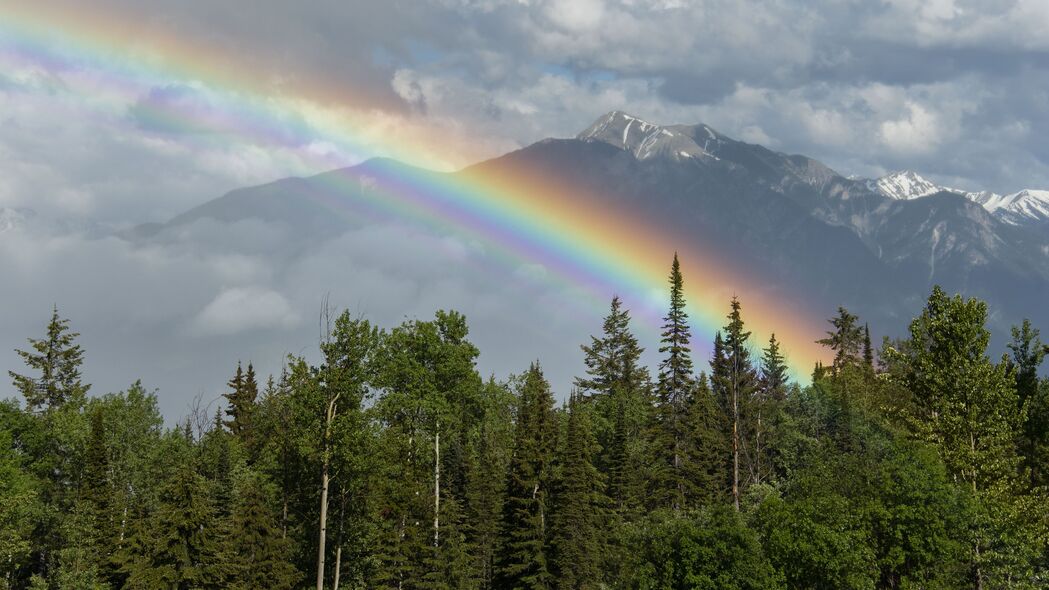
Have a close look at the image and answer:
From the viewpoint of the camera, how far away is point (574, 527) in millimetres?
62344

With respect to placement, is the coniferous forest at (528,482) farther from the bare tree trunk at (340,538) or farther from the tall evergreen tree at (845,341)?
the tall evergreen tree at (845,341)

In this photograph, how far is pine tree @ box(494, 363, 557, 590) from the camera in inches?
2394

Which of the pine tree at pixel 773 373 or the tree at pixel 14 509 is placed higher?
the pine tree at pixel 773 373

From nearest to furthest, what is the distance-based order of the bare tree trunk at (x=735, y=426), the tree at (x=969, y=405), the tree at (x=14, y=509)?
the tree at (x=969, y=405) → the tree at (x=14, y=509) → the bare tree trunk at (x=735, y=426)

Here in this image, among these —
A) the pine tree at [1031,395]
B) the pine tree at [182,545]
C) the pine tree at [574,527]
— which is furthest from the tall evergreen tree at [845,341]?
the pine tree at [182,545]

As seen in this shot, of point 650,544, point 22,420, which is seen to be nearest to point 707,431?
point 650,544

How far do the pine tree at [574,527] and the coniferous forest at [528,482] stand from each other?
0.71 ft

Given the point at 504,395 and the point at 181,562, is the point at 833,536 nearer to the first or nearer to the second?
the point at 181,562

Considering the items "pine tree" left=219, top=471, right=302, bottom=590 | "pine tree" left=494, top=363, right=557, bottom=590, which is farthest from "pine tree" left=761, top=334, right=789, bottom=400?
"pine tree" left=219, top=471, right=302, bottom=590

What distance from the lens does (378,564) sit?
5619 centimetres

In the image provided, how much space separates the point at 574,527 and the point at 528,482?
15.4 ft

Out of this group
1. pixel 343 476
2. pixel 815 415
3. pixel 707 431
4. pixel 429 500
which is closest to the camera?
pixel 343 476

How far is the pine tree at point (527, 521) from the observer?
60812mm

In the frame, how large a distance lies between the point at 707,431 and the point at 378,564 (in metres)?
39.7
